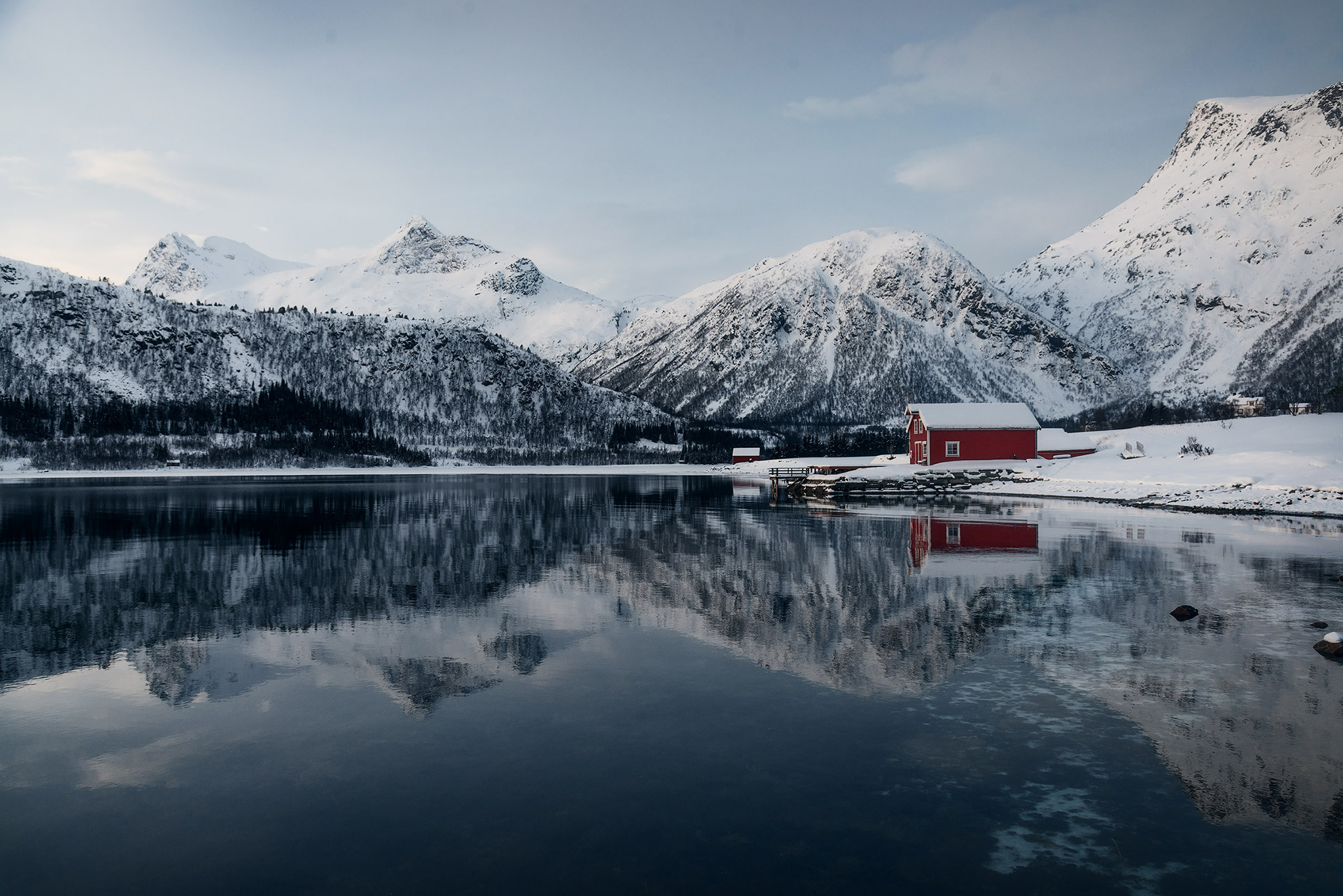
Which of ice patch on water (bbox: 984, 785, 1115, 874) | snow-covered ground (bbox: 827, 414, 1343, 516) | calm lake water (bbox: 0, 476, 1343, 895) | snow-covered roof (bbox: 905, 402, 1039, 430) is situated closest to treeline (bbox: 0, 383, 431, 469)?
snow-covered roof (bbox: 905, 402, 1039, 430)

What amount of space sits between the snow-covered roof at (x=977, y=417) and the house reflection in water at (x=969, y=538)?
1680 inches

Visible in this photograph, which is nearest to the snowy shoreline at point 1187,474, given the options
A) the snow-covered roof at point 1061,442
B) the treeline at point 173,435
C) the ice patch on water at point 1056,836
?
the snow-covered roof at point 1061,442

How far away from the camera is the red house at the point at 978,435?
260 ft

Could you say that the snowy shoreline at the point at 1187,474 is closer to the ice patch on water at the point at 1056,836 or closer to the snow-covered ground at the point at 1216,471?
the snow-covered ground at the point at 1216,471

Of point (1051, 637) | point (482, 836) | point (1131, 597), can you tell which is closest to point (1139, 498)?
point (1131, 597)

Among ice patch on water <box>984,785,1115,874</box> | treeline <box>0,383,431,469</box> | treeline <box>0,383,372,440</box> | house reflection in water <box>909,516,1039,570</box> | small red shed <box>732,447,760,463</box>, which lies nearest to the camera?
ice patch on water <box>984,785,1115,874</box>

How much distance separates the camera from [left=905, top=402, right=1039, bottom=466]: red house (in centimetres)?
7938

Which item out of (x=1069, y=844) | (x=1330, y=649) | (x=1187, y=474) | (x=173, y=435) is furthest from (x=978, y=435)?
(x=173, y=435)

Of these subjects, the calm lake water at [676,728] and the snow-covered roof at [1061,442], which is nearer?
the calm lake water at [676,728]

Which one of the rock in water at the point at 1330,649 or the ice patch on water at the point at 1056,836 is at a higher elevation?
the rock in water at the point at 1330,649

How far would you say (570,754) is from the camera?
34.1 ft

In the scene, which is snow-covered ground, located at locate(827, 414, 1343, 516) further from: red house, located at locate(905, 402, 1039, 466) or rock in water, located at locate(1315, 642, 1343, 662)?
rock in water, located at locate(1315, 642, 1343, 662)

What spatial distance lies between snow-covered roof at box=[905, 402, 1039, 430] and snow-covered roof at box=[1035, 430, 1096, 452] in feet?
21.5

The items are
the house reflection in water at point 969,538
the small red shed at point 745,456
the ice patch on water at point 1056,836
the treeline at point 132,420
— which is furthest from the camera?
the treeline at point 132,420
